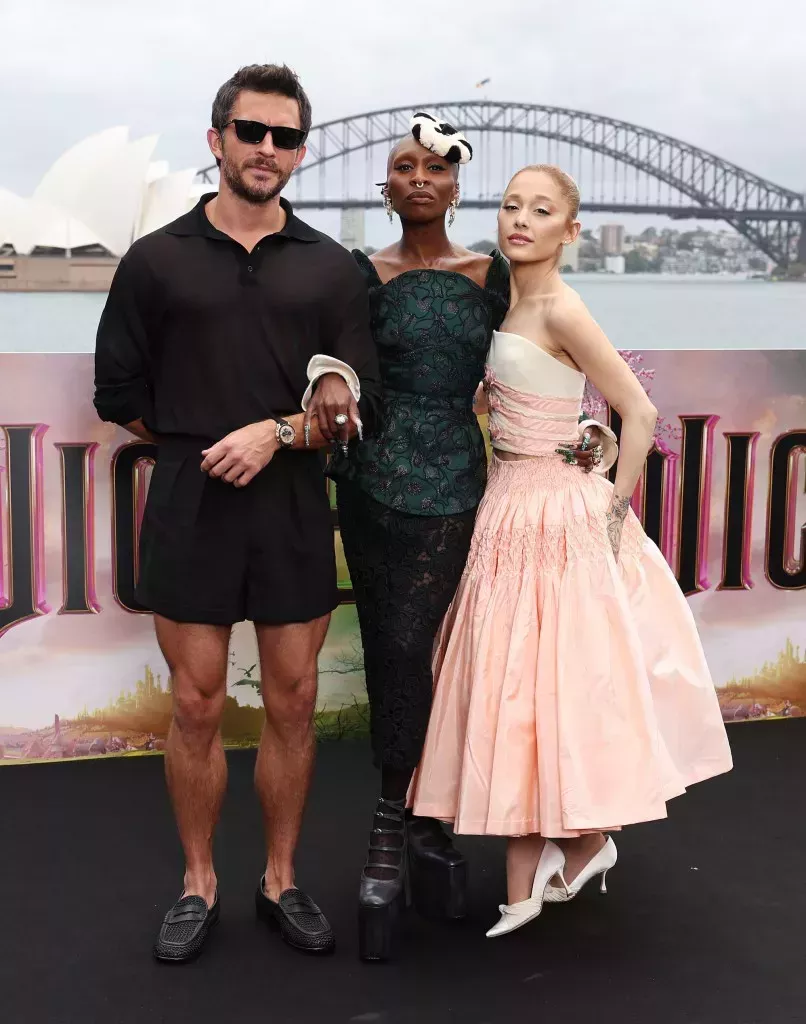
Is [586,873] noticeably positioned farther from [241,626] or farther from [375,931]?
[241,626]

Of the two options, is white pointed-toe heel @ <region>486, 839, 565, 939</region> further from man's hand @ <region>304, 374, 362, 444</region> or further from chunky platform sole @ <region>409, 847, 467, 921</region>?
man's hand @ <region>304, 374, 362, 444</region>

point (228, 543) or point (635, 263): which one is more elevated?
point (635, 263)

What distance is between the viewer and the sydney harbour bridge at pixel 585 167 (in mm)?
3719

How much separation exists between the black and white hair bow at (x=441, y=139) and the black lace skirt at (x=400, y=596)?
681mm

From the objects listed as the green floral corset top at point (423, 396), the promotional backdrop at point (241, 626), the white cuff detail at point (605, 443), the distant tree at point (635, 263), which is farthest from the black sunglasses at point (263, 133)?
the distant tree at point (635, 263)

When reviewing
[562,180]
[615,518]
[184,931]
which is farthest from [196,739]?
[562,180]

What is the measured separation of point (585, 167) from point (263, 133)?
209 centimetres

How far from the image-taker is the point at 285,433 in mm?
2139

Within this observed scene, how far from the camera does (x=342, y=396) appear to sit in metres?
2.12

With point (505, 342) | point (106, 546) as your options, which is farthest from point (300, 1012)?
point (106, 546)

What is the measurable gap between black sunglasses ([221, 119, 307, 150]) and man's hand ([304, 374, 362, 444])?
0.44 meters

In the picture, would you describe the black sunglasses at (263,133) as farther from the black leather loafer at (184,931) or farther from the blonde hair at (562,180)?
the black leather loafer at (184,931)

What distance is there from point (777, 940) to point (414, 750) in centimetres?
84

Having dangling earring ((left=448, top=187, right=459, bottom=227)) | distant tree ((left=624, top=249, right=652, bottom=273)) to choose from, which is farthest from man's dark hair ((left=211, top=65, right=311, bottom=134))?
distant tree ((left=624, top=249, right=652, bottom=273))
